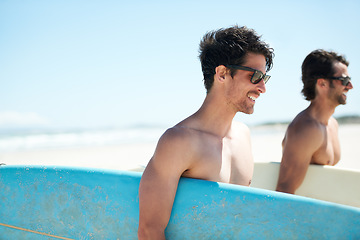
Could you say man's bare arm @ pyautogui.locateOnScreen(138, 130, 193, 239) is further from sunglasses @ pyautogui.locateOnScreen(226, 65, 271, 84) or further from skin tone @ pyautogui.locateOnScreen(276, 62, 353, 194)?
skin tone @ pyautogui.locateOnScreen(276, 62, 353, 194)

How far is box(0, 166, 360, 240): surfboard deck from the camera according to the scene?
1.37 meters

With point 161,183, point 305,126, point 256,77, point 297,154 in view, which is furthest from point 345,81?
point 161,183

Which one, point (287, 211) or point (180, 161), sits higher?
point (180, 161)

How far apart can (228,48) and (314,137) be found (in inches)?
54.6

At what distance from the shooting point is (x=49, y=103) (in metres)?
40.0

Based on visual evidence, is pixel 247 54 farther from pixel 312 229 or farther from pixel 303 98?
pixel 303 98

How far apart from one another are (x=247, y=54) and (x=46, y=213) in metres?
1.36

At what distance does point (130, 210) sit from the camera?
161cm

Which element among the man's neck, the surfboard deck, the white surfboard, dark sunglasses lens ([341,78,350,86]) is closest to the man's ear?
the man's neck

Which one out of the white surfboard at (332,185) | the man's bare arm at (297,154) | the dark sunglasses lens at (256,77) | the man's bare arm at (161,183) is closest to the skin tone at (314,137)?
the man's bare arm at (297,154)

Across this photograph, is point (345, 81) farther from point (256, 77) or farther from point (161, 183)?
point (161, 183)

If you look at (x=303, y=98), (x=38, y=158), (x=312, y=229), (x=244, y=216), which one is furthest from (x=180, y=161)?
(x=38, y=158)

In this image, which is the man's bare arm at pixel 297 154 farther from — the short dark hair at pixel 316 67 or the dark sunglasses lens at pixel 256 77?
the dark sunglasses lens at pixel 256 77

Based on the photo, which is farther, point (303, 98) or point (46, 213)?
point (303, 98)
